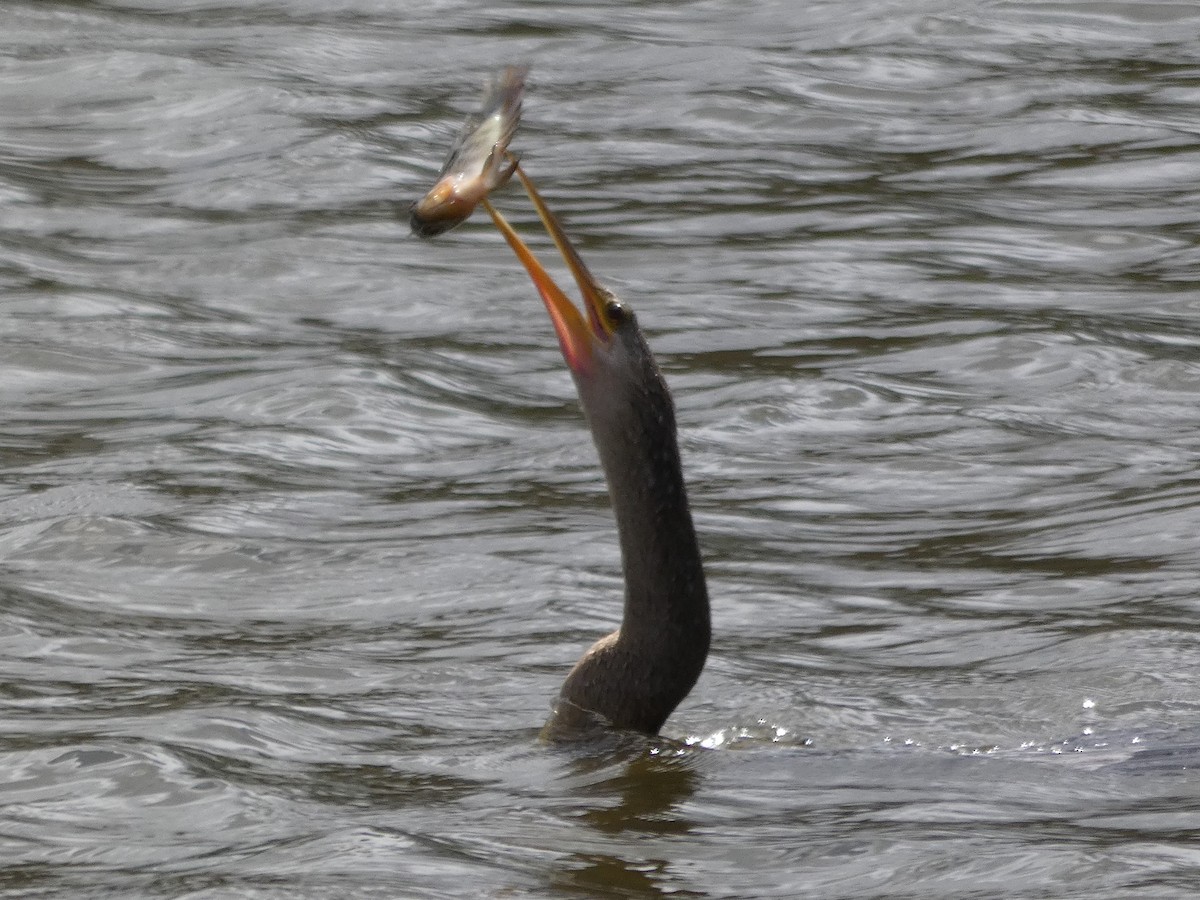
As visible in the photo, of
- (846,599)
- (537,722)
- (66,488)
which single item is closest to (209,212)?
(66,488)

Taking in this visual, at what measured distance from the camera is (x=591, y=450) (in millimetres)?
7551

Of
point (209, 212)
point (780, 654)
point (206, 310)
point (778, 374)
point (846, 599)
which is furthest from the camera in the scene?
point (209, 212)

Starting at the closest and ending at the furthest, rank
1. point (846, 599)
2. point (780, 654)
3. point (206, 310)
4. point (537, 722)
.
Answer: point (537, 722) < point (780, 654) < point (846, 599) < point (206, 310)

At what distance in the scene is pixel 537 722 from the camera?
5.22 m

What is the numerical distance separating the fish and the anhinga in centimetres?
11

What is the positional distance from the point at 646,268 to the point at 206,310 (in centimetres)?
161

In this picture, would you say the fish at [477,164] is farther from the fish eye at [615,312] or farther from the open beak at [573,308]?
the fish eye at [615,312]

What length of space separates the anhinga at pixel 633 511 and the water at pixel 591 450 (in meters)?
0.14

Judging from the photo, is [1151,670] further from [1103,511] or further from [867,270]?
[867,270]

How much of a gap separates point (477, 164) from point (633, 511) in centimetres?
71

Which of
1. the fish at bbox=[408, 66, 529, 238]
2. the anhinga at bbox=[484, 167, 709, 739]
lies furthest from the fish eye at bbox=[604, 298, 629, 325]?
the fish at bbox=[408, 66, 529, 238]

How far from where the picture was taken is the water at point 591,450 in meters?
4.54

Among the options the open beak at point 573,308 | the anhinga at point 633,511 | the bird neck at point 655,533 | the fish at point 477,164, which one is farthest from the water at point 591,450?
the fish at point 477,164

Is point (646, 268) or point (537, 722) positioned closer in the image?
point (537, 722)
